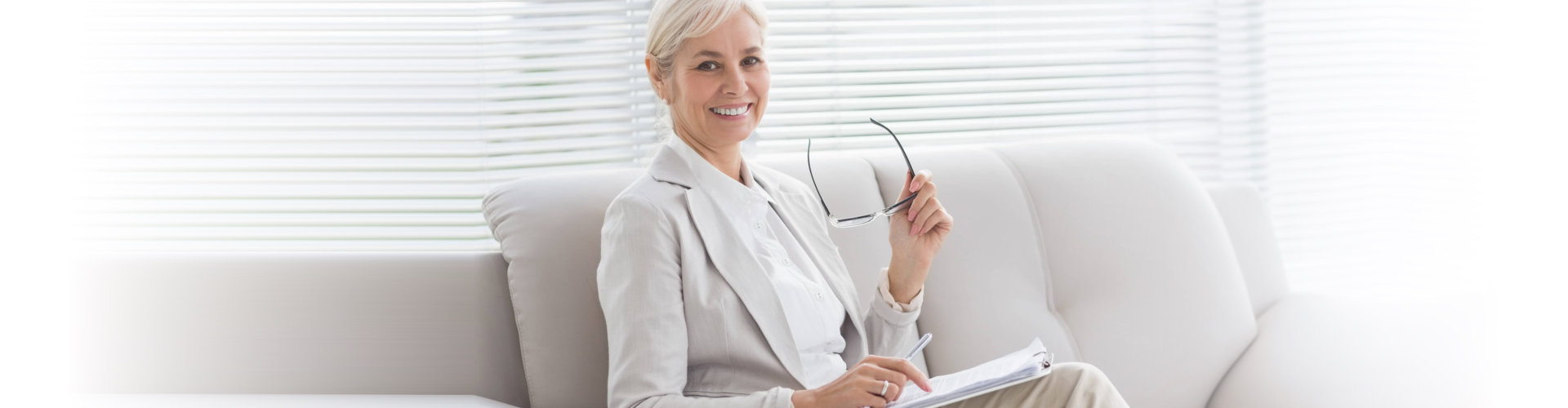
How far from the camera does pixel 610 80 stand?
2361 mm

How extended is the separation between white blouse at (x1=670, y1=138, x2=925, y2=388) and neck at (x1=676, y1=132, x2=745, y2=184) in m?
0.02

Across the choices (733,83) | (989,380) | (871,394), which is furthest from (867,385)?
(733,83)

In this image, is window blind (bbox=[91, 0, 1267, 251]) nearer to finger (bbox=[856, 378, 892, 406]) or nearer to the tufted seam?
the tufted seam

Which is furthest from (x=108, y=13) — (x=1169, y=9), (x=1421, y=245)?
(x=1421, y=245)

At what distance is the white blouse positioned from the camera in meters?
1.47

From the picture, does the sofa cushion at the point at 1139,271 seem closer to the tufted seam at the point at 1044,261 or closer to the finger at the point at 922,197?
the tufted seam at the point at 1044,261

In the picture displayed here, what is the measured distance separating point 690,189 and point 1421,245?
2318 mm

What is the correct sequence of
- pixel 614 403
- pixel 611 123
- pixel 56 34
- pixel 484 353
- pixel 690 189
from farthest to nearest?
pixel 611 123
pixel 56 34
pixel 484 353
pixel 690 189
pixel 614 403

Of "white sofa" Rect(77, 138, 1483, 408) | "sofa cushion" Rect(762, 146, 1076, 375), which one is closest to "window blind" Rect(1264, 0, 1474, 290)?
"white sofa" Rect(77, 138, 1483, 408)

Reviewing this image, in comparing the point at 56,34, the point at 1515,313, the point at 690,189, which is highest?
the point at 56,34

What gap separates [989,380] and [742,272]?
37 cm

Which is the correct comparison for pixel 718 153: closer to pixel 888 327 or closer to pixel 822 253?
pixel 822 253

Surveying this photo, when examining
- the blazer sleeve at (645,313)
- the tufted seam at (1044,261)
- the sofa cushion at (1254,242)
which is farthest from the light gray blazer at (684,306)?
the sofa cushion at (1254,242)

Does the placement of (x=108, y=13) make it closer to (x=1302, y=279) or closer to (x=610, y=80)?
(x=610, y=80)
